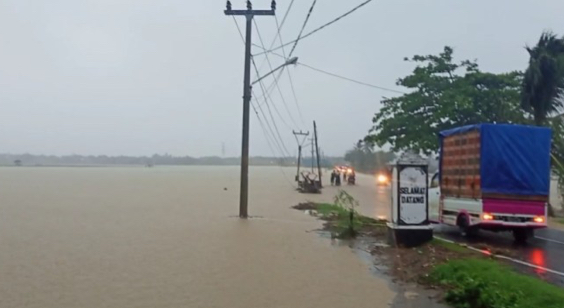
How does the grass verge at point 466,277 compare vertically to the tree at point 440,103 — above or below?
below

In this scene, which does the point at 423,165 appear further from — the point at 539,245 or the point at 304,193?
the point at 304,193

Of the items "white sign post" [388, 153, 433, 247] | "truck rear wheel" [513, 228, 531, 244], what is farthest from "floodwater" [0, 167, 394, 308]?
"truck rear wheel" [513, 228, 531, 244]

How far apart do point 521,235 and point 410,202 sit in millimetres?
3863

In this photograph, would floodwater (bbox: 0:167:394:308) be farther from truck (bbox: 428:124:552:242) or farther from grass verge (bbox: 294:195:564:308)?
truck (bbox: 428:124:552:242)

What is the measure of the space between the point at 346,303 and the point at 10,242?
1259 cm

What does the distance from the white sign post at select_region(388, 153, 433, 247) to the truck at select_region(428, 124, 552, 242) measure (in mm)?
1960

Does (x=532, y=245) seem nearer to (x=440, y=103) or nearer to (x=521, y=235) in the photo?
(x=521, y=235)

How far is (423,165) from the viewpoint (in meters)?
13.9

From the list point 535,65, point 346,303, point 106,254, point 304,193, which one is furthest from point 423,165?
point 304,193

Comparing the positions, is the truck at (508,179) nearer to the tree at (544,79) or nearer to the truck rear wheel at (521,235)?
the truck rear wheel at (521,235)

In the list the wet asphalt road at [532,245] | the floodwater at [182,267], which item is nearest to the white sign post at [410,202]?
the floodwater at [182,267]

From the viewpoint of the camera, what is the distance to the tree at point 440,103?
32.6 m

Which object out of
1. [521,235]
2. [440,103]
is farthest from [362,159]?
[521,235]

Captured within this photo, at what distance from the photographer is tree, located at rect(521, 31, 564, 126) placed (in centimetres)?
2497
